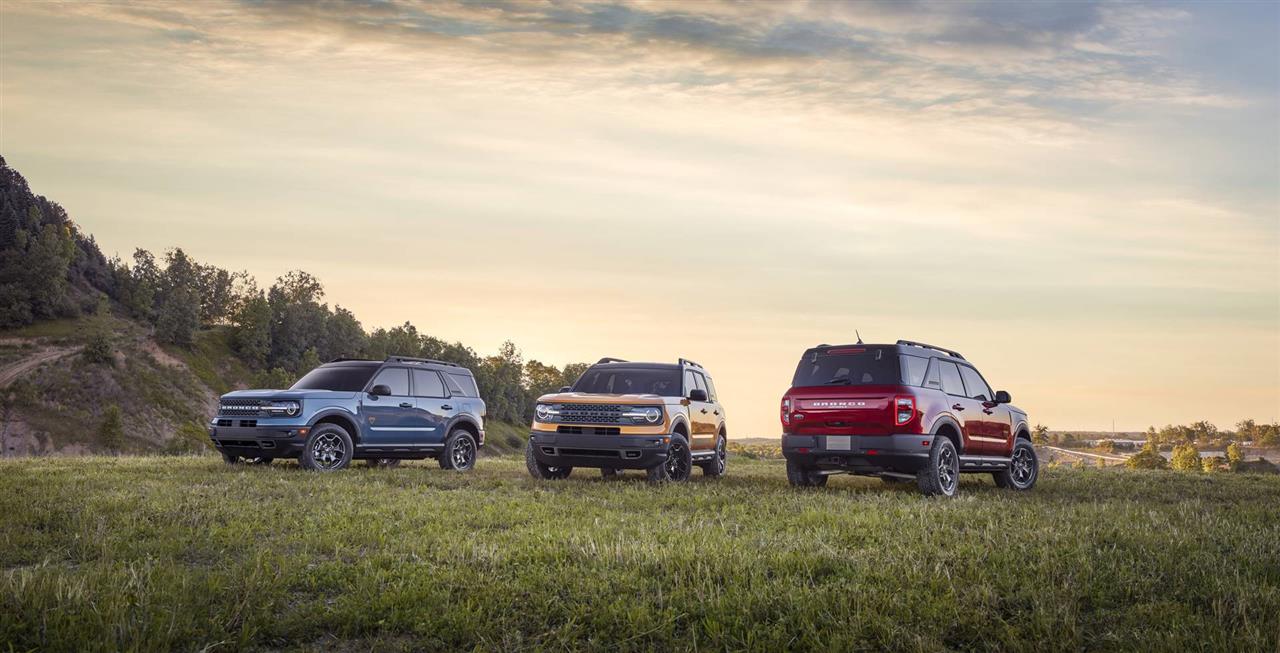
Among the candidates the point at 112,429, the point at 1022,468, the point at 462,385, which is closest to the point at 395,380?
the point at 462,385

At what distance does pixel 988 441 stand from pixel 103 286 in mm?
148513

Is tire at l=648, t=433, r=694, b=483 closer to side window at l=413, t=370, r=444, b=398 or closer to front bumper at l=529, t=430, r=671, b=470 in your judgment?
front bumper at l=529, t=430, r=671, b=470

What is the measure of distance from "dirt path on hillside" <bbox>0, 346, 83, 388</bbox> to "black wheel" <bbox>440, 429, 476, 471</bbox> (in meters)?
87.7

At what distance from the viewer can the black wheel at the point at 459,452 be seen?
61.2ft

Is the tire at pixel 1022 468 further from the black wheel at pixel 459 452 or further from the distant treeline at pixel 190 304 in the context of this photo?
the distant treeline at pixel 190 304

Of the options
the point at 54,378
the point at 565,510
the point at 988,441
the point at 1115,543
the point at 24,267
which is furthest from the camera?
the point at 24,267

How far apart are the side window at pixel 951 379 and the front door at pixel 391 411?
1006 cm

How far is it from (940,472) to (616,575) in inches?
343

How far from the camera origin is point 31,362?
314ft

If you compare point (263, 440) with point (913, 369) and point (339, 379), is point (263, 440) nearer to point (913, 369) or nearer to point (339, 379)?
point (339, 379)

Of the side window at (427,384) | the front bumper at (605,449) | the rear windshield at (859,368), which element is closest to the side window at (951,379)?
the rear windshield at (859,368)

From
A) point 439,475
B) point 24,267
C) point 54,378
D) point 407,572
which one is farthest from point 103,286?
point 407,572

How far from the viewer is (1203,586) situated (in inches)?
260

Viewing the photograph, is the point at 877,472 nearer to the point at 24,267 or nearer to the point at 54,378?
the point at 54,378
